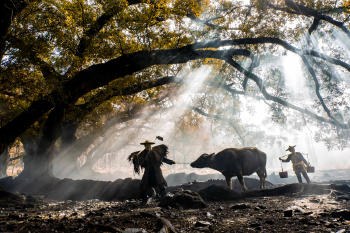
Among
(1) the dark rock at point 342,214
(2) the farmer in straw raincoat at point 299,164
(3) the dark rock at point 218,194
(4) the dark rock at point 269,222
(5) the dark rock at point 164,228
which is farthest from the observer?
(2) the farmer in straw raincoat at point 299,164

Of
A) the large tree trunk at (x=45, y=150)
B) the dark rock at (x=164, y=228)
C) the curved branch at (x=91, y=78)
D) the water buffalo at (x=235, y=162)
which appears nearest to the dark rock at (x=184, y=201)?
the dark rock at (x=164, y=228)

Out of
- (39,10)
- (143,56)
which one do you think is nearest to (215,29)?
(143,56)

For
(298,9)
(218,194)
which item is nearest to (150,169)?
(218,194)

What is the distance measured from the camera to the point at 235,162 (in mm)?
11273

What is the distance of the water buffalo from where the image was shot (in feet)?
36.5

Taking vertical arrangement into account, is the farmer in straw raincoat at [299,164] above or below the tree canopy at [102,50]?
below

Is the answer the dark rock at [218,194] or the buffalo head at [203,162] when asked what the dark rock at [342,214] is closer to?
the dark rock at [218,194]

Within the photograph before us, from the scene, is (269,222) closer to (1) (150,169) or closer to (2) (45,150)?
(1) (150,169)

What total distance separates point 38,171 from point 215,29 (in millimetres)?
14979

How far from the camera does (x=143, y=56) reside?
8.82 m

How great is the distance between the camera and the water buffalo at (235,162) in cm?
1113

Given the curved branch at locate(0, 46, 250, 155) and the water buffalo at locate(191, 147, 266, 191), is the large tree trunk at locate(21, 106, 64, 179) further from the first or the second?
the water buffalo at locate(191, 147, 266, 191)

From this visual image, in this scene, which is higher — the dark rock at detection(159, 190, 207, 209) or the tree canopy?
the tree canopy

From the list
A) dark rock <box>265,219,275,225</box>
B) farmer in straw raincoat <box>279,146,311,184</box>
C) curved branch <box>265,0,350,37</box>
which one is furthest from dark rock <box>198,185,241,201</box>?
curved branch <box>265,0,350,37</box>
